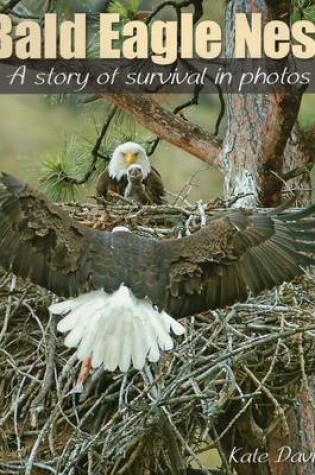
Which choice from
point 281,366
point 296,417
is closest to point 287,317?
point 281,366

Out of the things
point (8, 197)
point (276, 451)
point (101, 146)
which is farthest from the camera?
point (101, 146)

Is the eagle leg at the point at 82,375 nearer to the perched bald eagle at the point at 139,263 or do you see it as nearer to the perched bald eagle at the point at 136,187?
the perched bald eagle at the point at 139,263

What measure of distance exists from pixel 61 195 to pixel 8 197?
1.81 m

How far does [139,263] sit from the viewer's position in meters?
3.78

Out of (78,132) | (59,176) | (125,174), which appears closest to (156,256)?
(125,174)

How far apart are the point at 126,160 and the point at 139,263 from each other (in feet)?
5.43

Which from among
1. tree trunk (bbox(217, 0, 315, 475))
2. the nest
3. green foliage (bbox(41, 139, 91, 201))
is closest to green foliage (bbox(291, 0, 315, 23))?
tree trunk (bbox(217, 0, 315, 475))

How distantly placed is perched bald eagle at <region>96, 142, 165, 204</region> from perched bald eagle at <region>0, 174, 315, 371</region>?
152 cm

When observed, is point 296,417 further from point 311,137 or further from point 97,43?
point 97,43

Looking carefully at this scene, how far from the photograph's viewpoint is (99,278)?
3746 mm

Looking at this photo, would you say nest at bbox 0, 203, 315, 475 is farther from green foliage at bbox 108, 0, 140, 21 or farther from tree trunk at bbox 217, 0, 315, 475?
green foliage at bbox 108, 0, 140, 21

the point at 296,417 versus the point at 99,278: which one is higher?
the point at 99,278

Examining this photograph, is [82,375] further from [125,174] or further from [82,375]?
[125,174]

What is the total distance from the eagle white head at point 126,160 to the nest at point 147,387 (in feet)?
4.28
